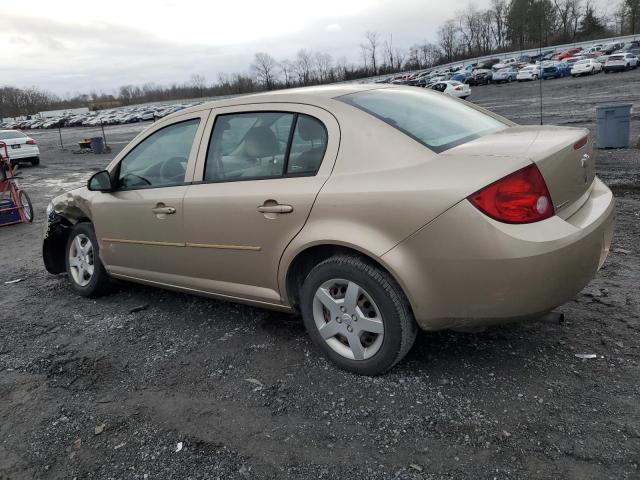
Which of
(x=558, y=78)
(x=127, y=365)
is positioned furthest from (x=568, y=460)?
(x=558, y=78)

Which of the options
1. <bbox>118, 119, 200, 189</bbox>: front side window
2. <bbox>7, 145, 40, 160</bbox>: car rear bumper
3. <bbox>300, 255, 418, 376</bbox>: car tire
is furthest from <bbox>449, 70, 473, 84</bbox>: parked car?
<bbox>300, 255, 418, 376</bbox>: car tire

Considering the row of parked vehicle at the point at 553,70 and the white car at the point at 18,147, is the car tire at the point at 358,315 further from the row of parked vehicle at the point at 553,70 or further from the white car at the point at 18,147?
the row of parked vehicle at the point at 553,70

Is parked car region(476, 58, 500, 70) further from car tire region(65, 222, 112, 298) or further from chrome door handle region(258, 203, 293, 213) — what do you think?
chrome door handle region(258, 203, 293, 213)

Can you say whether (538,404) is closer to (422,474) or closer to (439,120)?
(422,474)

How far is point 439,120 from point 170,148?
2.04m

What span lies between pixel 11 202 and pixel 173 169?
6818 millimetres

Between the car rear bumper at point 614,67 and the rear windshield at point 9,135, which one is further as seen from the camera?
the car rear bumper at point 614,67

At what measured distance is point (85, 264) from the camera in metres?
4.91

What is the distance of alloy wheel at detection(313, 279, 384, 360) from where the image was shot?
2.92 metres

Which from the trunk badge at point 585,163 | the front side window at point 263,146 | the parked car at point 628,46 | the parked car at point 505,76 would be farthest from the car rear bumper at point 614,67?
the front side window at point 263,146

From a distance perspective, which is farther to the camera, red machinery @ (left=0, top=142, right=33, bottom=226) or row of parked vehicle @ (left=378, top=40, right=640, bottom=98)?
row of parked vehicle @ (left=378, top=40, right=640, bottom=98)

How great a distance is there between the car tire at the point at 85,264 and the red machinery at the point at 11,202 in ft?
16.3

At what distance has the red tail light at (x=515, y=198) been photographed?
2465 mm

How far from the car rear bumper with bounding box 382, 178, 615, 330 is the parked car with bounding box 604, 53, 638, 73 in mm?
51033
